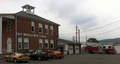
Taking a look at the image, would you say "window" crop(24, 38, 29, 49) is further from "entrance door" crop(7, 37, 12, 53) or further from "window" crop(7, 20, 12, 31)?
"window" crop(7, 20, 12, 31)

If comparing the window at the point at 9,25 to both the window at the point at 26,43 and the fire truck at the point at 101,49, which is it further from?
the fire truck at the point at 101,49

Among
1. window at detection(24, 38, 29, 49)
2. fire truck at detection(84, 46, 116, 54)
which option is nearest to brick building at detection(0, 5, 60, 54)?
window at detection(24, 38, 29, 49)

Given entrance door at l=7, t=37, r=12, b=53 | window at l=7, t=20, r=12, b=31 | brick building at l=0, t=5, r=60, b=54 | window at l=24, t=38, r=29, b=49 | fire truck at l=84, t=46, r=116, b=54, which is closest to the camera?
brick building at l=0, t=5, r=60, b=54

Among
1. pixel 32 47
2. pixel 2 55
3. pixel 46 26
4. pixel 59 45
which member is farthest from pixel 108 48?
pixel 2 55

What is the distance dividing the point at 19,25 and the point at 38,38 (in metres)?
5.83

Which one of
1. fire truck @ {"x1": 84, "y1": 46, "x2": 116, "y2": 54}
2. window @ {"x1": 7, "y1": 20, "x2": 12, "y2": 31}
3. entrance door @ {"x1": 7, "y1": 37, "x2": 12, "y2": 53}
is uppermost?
window @ {"x1": 7, "y1": 20, "x2": 12, "y2": 31}

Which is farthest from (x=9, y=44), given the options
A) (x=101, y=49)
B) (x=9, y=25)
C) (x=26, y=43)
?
(x=101, y=49)

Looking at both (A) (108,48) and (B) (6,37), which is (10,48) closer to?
(B) (6,37)

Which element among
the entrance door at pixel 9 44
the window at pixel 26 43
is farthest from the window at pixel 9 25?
the window at pixel 26 43

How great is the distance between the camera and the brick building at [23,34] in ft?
80.2

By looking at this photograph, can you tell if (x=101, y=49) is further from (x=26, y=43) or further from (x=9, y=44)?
(x=9, y=44)

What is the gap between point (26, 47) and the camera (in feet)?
87.2

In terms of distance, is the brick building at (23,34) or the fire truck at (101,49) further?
the fire truck at (101,49)

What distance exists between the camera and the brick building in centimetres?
2444
